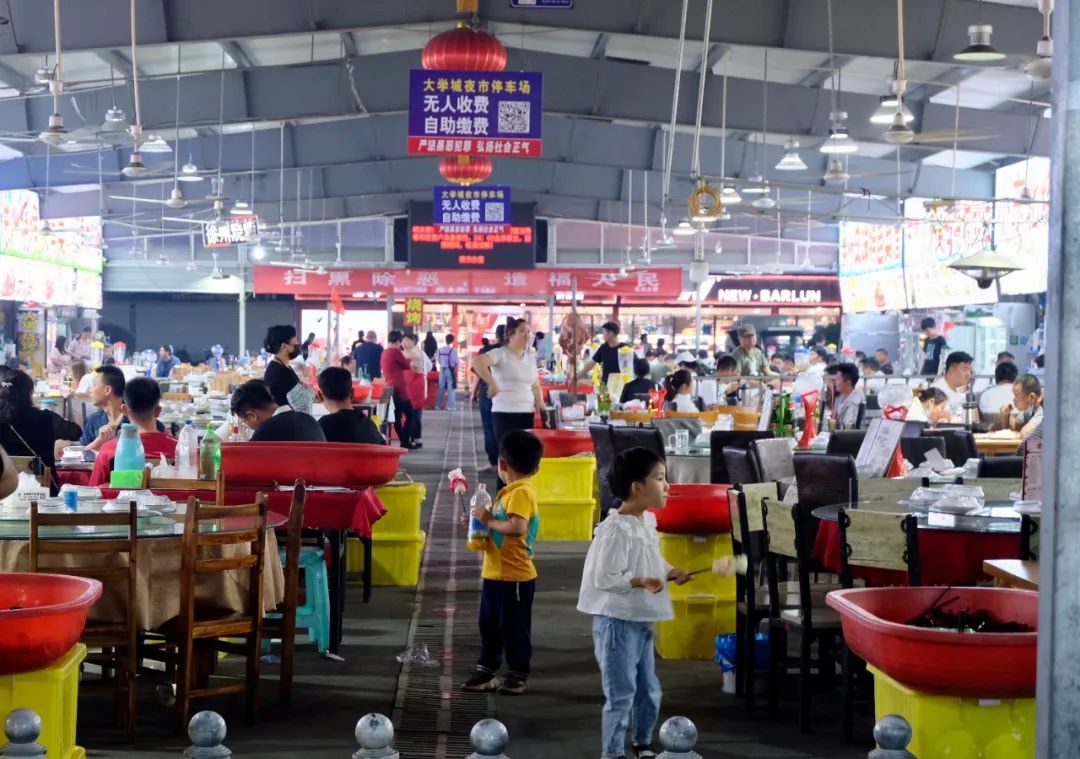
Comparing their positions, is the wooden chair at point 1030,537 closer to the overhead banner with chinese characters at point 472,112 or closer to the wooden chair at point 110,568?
the wooden chair at point 110,568

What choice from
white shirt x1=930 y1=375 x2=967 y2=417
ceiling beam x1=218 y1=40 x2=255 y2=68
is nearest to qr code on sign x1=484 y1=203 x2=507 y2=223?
ceiling beam x1=218 y1=40 x2=255 y2=68

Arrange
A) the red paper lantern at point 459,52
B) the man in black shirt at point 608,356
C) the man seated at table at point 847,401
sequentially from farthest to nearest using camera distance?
1. the man in black shirt at point 608,356
2. the red paper lantern at point 459,52
3. the man seated at table at point 847,401

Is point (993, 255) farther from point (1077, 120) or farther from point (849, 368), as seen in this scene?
point (1077, 120)

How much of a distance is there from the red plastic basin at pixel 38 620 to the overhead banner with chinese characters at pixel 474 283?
26616mm

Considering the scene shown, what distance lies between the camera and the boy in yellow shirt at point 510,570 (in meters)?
6.37

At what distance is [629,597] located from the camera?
5.25 m

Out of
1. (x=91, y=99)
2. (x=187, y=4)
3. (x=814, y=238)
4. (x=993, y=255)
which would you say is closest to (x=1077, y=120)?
(x=993, y=255)

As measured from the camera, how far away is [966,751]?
11.8 ft

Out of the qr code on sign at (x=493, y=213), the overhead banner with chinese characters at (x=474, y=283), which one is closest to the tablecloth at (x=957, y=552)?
the qr code on sign at (x=493, y=213)

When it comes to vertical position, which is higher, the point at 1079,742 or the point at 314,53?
the point at 314,53

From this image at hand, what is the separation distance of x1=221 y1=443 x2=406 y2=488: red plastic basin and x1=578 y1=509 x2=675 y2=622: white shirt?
235 cm

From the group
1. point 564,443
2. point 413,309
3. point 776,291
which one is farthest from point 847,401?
point 776,291

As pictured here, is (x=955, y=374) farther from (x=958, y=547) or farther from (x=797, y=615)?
(x=958, y=547)

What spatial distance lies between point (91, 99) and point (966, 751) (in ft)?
56.4
